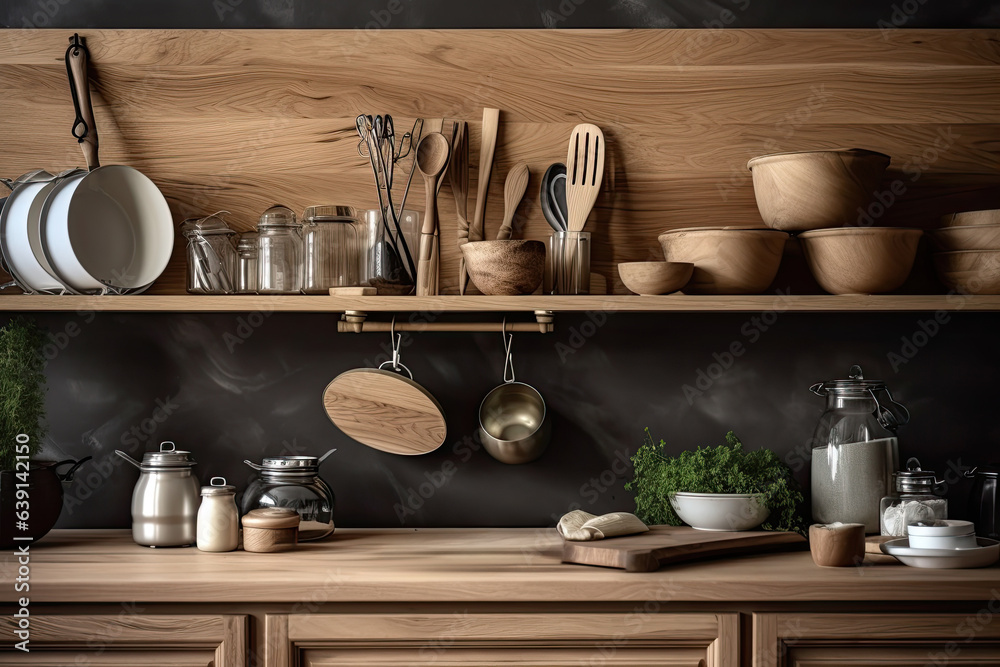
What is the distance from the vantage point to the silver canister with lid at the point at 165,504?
1782mm

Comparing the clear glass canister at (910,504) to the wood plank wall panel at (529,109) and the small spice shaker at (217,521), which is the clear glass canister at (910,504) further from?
the small spice shaker at (217,521)

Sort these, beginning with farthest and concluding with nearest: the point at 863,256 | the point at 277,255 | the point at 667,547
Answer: the point at 277,255 < the point at 863,256 < the point at 667,547

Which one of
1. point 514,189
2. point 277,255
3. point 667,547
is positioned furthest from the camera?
point 514,189

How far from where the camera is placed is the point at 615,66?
2.00 m

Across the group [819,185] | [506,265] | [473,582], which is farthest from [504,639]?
[819,185]

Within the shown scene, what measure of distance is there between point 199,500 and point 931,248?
70.3 inches

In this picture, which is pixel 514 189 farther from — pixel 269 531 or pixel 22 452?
pixel 22 452

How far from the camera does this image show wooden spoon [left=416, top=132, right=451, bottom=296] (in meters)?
1.89

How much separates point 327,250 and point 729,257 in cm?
89

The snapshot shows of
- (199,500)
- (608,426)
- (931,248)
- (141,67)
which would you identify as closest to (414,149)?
(141,67)

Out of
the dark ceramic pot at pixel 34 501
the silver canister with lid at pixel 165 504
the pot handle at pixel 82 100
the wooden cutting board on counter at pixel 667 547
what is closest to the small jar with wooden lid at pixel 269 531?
the silver canister with lid at pixel 165 504

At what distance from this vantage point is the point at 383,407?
1961 mm

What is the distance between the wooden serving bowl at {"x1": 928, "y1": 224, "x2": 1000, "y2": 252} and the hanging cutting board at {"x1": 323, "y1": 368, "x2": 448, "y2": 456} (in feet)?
3.91

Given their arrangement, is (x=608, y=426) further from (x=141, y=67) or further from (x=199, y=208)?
(x=141, y=67)
